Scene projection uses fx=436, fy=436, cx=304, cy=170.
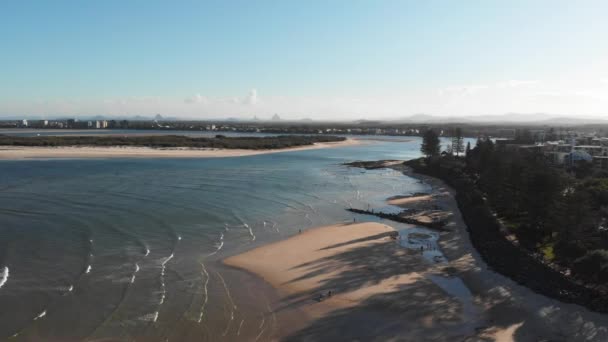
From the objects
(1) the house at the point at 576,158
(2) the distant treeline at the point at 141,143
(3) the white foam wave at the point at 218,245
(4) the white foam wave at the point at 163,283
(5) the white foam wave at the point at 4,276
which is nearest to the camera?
(4) the white foam wave at the point at 163,283

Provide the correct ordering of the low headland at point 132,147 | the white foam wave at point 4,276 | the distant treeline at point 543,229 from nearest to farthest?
the white foam wave at point 4,276
the distant treeline at point 543,229
the low headland at point 132,147

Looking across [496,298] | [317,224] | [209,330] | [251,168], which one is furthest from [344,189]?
[209,330]

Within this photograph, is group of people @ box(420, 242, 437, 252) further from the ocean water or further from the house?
the house

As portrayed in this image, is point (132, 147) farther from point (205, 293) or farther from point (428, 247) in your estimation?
point (205, 293)

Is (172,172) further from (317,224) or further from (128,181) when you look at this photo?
(317,224)

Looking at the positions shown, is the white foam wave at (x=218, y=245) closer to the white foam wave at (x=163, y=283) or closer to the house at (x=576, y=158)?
the white foam wave at (x=163, y=283)

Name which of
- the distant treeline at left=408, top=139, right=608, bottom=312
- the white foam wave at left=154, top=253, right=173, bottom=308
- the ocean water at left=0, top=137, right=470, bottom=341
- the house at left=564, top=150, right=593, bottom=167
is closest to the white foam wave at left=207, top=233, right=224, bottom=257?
the ocean water at left=0, top=137, right=470, bottom=341

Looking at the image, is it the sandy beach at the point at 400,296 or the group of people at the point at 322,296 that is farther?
the group of people at the point at 322,296

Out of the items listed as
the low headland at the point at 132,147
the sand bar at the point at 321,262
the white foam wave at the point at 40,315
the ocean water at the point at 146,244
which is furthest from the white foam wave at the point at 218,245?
the low headland at the point at 132,147

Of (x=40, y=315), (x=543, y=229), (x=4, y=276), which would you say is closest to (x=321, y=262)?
(x=40, y=315)
